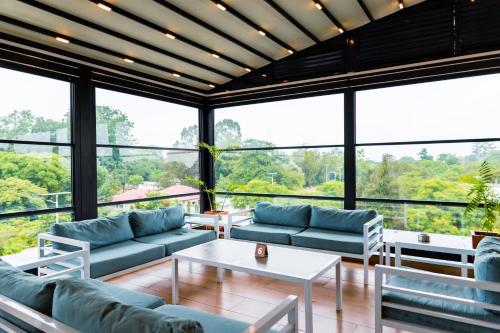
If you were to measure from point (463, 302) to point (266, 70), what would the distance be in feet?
14.4

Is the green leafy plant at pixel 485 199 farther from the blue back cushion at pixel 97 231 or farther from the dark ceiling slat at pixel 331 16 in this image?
the blue back cushion at pixel 97 231

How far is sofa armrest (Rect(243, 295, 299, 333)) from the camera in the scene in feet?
4.72

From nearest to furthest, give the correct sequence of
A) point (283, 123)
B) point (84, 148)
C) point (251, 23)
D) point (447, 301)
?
point (447, 301) → point (251, 23) → point (84, 148) → point (283, 123)

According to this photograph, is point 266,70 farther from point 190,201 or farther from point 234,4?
point 190,201

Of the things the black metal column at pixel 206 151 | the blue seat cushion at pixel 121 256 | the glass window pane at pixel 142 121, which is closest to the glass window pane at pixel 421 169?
the black metal column at pixel 206 151

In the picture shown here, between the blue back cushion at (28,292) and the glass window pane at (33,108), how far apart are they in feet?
8.44

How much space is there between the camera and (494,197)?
3.79m

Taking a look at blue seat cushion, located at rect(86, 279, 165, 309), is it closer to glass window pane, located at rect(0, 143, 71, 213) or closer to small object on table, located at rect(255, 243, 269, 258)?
small object on table, located at rect(255, 243, 269, 258)

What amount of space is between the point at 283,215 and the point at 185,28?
3.01 meters

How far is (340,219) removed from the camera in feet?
14.8

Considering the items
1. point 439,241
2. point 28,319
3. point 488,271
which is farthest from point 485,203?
point 28,319

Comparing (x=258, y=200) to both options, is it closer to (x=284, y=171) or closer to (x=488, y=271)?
(x=284, y=171)

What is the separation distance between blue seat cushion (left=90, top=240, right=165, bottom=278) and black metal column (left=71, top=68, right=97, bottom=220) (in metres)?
0.85

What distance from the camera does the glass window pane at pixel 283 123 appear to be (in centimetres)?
520
